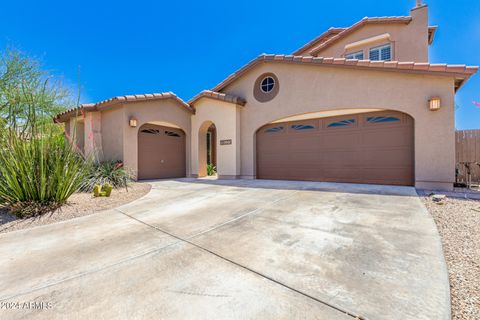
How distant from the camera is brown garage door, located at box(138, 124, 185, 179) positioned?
34.3 feet

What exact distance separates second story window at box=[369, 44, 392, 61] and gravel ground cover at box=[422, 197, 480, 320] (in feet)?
28.7

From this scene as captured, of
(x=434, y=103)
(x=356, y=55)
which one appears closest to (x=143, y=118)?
(x=434, y=103)

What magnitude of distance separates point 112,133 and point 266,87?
8.07 meters

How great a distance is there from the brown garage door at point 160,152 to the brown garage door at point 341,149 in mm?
4866

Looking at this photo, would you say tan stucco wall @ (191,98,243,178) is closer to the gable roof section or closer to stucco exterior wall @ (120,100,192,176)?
stucco exterior wall @ (120,100,192,176)

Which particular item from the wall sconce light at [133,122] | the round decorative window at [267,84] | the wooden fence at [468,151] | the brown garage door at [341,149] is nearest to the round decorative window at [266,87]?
the round decorative window at [267,84]

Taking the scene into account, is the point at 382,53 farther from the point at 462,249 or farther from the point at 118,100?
the point at 118,100

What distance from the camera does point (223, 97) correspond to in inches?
403

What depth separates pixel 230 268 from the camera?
2254mm

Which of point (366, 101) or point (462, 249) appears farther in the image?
point (366, 101)

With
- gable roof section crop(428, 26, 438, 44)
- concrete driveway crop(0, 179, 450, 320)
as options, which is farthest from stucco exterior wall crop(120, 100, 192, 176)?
gable roof section crop(428, 26, 438, 44)

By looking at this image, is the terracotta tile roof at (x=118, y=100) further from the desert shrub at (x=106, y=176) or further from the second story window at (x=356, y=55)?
the second story window at (x=356, y=55)

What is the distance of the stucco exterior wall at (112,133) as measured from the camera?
31.9ft

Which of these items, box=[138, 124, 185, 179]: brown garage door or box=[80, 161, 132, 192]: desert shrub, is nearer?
box=[80, 161, 132, 192]: desert shrub
